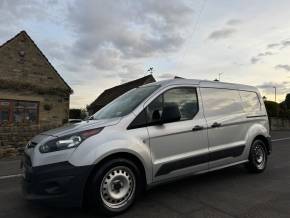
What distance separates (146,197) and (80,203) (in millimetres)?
1435

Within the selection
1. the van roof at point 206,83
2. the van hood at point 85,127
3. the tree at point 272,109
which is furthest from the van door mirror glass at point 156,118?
the tree at point 272,109

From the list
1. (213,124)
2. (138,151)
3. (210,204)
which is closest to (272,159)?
(213,124)

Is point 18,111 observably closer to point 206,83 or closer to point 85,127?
point 206,83

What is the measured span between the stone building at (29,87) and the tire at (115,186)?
17.4 metres

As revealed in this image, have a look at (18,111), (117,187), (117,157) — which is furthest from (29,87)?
(117,187)

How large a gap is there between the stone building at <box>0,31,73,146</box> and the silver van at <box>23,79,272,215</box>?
16516 millimetres

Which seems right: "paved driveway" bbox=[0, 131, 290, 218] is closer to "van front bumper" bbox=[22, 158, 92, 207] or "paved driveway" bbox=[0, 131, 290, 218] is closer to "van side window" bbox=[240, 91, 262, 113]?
"van front bumper" bbox=[22, 158, 92, 207]

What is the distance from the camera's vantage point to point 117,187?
15.8 feet

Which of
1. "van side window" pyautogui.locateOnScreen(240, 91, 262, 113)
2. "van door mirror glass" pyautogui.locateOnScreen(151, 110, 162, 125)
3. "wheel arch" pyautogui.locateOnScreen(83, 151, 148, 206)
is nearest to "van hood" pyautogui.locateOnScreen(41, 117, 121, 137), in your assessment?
"wheel arch" pyautogui.locateOnScreen(83, 151, 148, 206)

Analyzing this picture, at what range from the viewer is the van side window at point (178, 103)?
5426 mm

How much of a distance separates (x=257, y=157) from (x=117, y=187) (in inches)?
145

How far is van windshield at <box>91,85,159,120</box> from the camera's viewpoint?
5.45 meters

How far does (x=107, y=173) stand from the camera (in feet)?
15.5

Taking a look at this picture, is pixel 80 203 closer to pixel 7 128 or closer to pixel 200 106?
pixel 200 106
